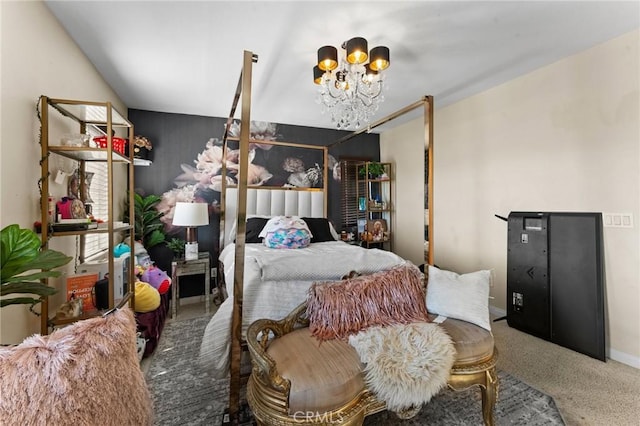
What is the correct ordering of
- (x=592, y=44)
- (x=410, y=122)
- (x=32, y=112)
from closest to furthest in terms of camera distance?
(x=32, y=112) < (x=592, y=44) < (x=410, y=122)

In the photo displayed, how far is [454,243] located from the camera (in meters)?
3.53

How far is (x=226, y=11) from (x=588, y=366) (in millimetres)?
3583

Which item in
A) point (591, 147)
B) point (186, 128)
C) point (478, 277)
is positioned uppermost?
point (186, 128)

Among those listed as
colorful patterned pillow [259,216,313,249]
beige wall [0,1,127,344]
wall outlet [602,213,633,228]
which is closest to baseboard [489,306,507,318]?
wall outlet [602,213,633,228]

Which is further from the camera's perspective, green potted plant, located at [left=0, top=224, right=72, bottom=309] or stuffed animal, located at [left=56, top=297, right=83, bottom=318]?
stuffed animal, located at [left=56, top=297, right=83, bottom=318]

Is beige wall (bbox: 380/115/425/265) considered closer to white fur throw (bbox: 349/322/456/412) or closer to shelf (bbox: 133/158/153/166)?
white fur throw (bbox: 349/322/456/412)

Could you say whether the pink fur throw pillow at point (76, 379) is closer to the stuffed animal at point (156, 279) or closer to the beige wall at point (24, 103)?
the beige wall at point (24, 103)

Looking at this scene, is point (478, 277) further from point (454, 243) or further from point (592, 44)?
point (592, 44)

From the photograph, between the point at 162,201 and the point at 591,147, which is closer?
the point at 591,147

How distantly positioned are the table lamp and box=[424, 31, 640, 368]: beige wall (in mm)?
2978

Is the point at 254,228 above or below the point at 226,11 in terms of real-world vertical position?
below

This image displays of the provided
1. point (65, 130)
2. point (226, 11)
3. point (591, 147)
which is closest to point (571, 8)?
point (591, 147)

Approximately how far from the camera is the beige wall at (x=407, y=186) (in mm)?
4059

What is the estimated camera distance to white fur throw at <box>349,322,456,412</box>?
124 centimetres
